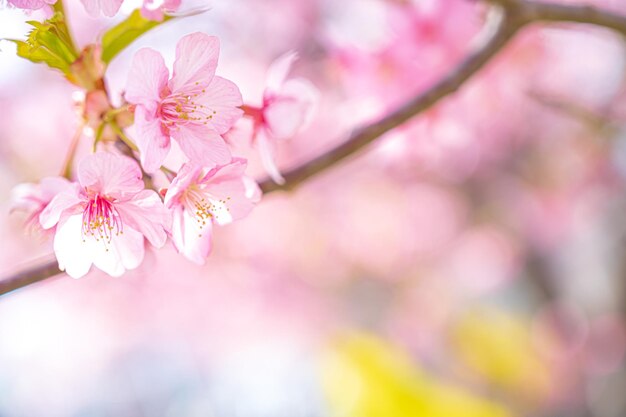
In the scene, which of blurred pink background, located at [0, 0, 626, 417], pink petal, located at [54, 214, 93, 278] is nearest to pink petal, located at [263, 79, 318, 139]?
pink petal, located at [54, 214, 93, 278]

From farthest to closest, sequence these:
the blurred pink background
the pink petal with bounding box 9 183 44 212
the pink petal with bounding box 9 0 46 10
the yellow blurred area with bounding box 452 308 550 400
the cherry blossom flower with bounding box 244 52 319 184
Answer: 1. the yellow blurred area with bounding box 452 308 550 400
2. the blurred pink background
3. the cherry blossom flower with bounding box 244 52 319 184
4. the pink petal with bounding box 9 183 44 212
5. the pink petal with bounding box 9 0 46 10

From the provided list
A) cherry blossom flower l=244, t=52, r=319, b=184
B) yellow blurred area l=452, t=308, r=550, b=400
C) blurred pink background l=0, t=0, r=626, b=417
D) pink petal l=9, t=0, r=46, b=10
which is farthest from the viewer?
yellow blurred area l=452, t=308, r=550, b=400

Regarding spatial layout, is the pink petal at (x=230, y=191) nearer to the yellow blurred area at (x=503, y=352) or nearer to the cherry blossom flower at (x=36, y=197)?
the cherry blossom flower at (x=36, y=197)

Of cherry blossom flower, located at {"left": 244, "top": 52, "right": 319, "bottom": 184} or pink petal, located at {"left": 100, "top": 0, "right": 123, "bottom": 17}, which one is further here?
cherry blossom flower, located at {"left": 244, "top": 52, "right": 319, "bottom": 184}

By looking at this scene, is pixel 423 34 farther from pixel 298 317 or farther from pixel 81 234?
A: pixel 298 317

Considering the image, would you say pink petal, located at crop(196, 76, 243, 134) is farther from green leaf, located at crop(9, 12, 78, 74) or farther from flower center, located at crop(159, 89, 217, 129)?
green leaf, located at crop(9, 12, 78, 74)

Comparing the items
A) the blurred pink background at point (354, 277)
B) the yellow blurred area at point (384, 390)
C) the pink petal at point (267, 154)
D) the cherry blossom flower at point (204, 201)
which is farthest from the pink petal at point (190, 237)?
the yellow blurred area at point (384, 390)
